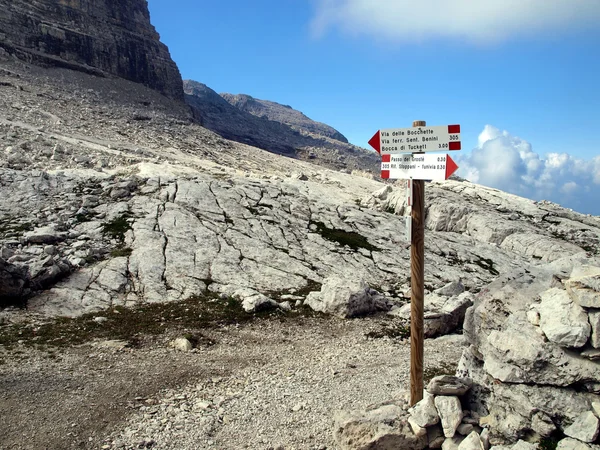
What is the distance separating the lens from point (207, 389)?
964 centimetres

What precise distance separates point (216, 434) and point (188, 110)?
108298 mm

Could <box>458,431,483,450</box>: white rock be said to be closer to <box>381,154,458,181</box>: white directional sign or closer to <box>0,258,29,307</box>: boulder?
<box>381,154,458,181</box>: white directional sign

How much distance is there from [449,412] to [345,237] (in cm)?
1768

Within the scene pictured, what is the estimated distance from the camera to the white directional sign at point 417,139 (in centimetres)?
729

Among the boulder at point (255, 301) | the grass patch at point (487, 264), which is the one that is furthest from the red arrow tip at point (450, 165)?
the grass patch at point (487, 264)

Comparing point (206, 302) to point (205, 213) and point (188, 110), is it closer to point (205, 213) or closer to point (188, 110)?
point (205, 213)

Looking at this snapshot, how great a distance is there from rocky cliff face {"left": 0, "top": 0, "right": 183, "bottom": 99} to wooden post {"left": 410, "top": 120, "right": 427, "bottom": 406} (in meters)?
92.5

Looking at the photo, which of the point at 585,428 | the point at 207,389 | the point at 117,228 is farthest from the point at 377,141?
the point at 117,228

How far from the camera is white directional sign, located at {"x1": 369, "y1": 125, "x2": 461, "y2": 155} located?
729 cm

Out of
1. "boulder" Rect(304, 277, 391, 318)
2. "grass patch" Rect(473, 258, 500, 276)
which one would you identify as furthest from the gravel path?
"grass patch" Rect(473, 258, 500, 276)

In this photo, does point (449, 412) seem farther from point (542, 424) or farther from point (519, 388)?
point (542, 424)

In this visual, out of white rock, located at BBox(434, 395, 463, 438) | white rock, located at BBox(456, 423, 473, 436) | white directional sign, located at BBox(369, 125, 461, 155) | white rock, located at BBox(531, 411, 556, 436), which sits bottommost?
white rock, located at BBox(456, 423, 473, 436)

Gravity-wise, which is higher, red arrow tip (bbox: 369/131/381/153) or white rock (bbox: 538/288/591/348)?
red arrow tip (bbox: 369/131/381/153)

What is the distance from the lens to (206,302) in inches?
597
